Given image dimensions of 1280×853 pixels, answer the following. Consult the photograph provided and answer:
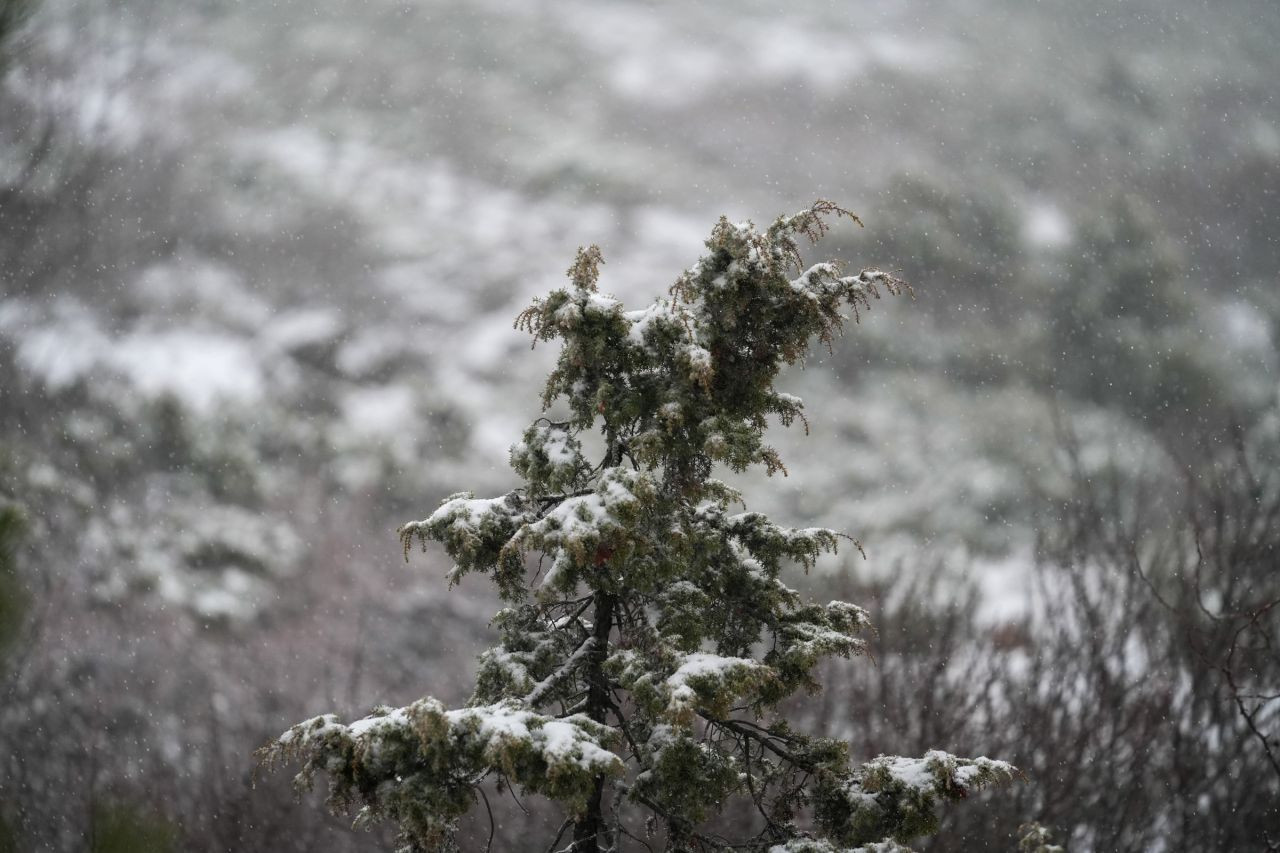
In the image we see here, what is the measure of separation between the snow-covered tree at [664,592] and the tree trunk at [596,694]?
0.05ft

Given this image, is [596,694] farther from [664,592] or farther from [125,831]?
[125,831]

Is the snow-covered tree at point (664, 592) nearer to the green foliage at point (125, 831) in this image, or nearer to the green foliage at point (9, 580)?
the green foliage at point (125, 831)

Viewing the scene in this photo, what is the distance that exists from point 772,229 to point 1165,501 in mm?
15930

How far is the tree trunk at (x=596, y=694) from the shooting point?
6040 mm

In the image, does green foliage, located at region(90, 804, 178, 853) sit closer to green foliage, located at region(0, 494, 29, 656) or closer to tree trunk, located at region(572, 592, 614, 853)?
green foliage, located at region(0, 494, 29, 656)

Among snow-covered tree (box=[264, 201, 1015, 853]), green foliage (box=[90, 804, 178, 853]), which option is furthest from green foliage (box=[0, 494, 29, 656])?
snow-covered tree (box=[264, 201, 1015, 853])

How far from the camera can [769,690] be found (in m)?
5.91

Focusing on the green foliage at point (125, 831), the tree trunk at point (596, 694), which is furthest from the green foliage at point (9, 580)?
the tree trunk at point (596, 694)

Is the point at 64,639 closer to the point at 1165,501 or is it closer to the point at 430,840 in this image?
A: the point at 430,840

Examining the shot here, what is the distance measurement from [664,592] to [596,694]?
895mm

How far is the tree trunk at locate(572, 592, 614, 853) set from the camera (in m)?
6.04

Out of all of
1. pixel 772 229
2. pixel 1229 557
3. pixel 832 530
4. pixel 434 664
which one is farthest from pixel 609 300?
pixel 434 664

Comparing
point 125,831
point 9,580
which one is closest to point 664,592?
point 125,831

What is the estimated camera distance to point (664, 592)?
6086 millimetres
